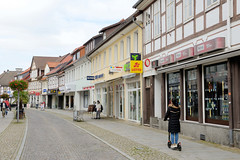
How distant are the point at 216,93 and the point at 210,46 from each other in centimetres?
176

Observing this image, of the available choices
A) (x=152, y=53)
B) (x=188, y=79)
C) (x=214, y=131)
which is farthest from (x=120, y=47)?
(x=214, y=131)

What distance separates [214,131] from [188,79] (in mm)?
3328

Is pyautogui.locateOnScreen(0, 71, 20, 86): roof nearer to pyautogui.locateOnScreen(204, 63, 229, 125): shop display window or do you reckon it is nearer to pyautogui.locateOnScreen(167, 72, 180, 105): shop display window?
pyautogui.locateOnScreen(167, 72, 180, 105): shop display window

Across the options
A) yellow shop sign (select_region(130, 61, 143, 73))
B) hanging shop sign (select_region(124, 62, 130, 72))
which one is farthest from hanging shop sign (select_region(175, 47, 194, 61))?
hanging shop sign (select_region(124, 62, 130, 72))

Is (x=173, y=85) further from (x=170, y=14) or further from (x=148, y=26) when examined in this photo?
(x=148, y=26)

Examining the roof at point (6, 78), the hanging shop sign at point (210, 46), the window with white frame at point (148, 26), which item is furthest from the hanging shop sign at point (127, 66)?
the roof at point (6, 78)

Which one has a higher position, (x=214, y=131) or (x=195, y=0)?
(x=195, y=0)

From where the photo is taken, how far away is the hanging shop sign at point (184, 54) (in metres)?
12.7

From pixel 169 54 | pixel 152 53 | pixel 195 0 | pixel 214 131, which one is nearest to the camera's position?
pixel 214 131

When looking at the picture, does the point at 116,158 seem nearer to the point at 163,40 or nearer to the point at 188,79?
the point at 188,79

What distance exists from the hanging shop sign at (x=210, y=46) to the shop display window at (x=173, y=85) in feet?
9.47

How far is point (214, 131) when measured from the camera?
11.1m

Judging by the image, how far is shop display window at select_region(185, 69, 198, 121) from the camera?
1312 cm

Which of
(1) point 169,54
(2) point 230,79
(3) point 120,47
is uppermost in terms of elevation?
(3) point 120,47
